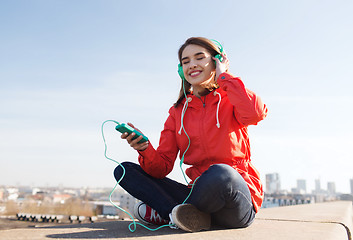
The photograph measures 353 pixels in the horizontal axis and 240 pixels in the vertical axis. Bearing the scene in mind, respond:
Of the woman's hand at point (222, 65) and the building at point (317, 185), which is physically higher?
the woman's hand at point (222, 65)

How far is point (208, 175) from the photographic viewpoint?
1.52m

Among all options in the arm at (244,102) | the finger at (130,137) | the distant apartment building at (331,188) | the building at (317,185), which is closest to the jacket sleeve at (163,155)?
the finger at (130,137)

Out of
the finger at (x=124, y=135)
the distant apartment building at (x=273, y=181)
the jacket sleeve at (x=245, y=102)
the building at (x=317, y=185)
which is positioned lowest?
the building at (x=317, y=185)

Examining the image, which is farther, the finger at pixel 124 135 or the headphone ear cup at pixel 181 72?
the headphone ear cup at pixel 181 72

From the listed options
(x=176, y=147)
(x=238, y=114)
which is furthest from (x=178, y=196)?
(x=238, y=114)

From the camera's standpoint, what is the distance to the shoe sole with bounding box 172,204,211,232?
→ 148 cm

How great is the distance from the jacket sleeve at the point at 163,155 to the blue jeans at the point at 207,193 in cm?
5

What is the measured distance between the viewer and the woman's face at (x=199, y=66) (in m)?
2.03

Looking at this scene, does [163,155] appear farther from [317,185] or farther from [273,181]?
[317,185]

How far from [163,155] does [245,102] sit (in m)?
0.68

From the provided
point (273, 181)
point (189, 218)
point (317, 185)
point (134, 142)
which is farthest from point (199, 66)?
point (317, 185)

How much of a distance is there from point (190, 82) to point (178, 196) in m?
0.79

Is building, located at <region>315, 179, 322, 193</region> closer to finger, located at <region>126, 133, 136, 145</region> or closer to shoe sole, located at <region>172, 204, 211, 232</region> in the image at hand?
shoe sole, located at <region>172, 204, 211, 232</region>

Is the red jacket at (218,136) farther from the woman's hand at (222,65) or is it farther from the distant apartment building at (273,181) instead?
the distant apartment building at (273,181)
